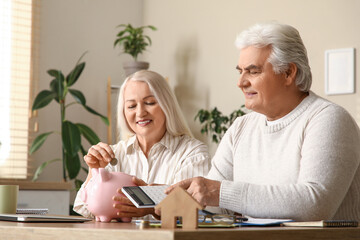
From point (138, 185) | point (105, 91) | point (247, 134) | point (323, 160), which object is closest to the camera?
point (323, 160)

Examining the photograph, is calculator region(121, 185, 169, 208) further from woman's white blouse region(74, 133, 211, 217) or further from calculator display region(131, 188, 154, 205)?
woman's white blouse region(74, 133, 211, 217)

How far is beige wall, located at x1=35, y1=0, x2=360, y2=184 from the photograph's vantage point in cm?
419

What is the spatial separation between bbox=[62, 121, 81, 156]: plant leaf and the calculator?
107 inches

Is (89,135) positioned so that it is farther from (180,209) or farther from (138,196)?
(180,209)

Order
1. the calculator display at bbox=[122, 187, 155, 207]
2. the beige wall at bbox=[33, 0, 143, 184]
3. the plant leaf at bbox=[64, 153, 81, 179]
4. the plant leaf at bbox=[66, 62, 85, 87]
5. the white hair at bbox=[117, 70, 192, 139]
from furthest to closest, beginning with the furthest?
the beige wall at bbox=[33, 0, 143, 184], the plant leaf at bbox=[66, 62, 85, 87], the plant leaf at bbox=[64, 153, 81, 179], the white hair at bbox=[117, 70, 192, 139], the calculator display at bbox=[122, 187, 155, 207]

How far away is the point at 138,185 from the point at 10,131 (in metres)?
2.89

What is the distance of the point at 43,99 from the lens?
4.29 meters

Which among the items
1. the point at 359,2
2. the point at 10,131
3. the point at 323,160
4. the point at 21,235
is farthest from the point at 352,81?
the point at 21,235

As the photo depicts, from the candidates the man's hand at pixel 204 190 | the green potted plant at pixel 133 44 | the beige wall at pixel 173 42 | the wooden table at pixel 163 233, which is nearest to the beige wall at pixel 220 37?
the beige wall at pixel 173 42

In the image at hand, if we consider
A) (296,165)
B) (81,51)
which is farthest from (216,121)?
(296,165)

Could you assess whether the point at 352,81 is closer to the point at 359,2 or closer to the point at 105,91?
the point at 359,2

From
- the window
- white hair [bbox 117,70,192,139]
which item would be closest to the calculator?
white hair [bbox 117,70,192,139]

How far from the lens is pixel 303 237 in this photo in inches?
48.0

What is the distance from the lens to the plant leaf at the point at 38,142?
166 inches
